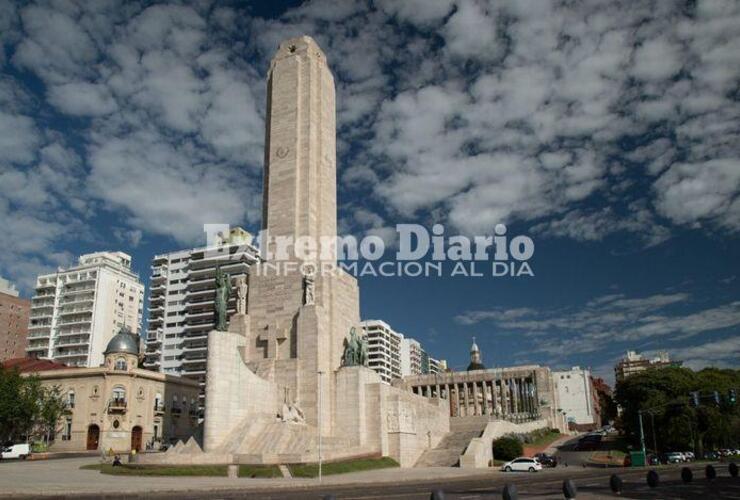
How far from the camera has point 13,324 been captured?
340 ft

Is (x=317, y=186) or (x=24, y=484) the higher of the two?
(x=317, y=186)

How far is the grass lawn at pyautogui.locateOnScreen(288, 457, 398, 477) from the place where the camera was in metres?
30.0

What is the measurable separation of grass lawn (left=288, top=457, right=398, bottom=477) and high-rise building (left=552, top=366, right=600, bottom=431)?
301ft

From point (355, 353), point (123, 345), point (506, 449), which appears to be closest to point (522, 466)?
point (506, 449)

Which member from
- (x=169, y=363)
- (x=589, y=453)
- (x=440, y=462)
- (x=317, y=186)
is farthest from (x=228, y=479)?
(x=169, y=363)

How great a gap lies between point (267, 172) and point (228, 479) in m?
26.4

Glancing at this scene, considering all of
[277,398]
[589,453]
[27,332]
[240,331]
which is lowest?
[589,453]

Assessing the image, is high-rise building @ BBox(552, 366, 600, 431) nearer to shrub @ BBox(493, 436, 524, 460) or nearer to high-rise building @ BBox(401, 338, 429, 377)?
high-rise building @ BBox(401, 338, 429, 377)

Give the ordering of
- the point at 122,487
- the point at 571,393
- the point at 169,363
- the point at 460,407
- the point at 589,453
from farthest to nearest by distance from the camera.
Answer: the point at 571,393 < the point at 169,363 < the point at 460,407 < the point at 589,453 < the point at 122,487

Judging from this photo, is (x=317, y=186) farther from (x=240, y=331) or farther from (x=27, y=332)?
(x=27, y=332)

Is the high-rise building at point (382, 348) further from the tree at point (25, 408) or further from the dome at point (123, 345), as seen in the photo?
the tree at point (25, 408)

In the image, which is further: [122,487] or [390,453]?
[390,453]

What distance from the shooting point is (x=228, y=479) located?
28297 mm

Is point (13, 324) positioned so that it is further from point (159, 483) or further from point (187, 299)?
point (159, 483)
